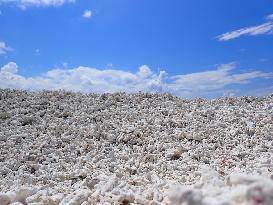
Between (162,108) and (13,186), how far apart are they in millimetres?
4938

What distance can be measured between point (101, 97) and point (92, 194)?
720cm

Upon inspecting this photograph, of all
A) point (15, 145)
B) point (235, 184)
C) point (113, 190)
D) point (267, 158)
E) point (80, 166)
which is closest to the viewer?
point (235, 184)

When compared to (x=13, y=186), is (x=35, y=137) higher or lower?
higher

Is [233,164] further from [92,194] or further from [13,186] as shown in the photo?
[13,186]

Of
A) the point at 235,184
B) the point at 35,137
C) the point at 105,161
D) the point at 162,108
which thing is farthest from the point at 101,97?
the point at 235,184

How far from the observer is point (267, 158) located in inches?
277

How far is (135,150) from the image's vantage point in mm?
8594

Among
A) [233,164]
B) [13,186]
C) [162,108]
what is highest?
[162,108]

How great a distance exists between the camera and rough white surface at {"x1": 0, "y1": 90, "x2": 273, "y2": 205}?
18.4ft

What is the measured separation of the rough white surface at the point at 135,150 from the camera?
5598mm

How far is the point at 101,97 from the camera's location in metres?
13.0

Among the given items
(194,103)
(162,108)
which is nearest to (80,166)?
(162,108)

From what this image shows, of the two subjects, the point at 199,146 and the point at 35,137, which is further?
the point at 35,137

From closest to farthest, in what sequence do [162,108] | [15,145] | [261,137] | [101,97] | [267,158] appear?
[267,158]
[261,137]
[15,145]
[162,108]
[101,97]
